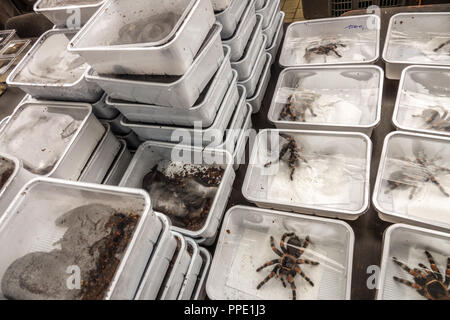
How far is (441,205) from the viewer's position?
1.34m

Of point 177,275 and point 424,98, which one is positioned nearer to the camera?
point 177,275

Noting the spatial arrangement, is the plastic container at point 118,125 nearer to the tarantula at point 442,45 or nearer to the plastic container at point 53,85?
the plastic container at point 53,85

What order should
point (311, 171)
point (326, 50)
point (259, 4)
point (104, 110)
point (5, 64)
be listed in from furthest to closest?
point (5, 64), point (326, 50), point (259, 4), point (311, 171), point (104, 110)

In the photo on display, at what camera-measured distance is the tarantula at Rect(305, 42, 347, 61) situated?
6.83 feet

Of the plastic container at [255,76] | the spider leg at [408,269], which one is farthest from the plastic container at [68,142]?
the spider leg at [408,269]

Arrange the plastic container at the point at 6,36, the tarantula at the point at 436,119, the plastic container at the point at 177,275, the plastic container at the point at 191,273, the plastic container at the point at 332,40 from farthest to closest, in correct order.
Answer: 1. the plastic container at the point at 6,36
2. the plastic container at the point at 332,40
3. the tarantula at the point at 436,119
4. the plastic container at the point at 191,273
5. the plastic container at the point at 177,275

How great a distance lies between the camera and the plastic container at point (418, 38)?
190cm

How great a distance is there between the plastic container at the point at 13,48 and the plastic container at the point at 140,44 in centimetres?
168

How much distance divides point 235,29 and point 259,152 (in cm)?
66

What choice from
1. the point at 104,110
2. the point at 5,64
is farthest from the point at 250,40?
the point at 5,64

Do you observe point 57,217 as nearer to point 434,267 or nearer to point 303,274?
point 303,274

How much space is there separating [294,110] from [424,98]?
739 mm

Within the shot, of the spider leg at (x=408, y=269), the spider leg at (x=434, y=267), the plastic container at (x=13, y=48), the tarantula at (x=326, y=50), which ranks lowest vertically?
the spider leg at (x=434, y=267)

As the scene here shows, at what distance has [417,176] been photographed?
1439 millimetres
